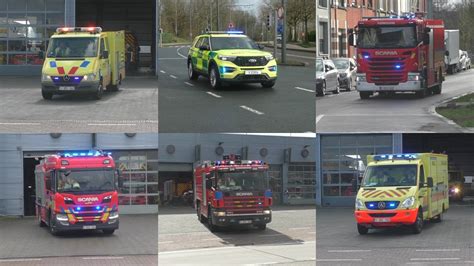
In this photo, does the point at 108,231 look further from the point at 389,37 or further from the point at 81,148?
the point at 389,37

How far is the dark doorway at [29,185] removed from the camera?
59.8ft

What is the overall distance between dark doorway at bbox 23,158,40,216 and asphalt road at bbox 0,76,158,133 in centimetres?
210

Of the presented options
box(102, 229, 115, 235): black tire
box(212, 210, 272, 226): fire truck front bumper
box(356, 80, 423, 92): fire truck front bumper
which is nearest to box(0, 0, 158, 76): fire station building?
box(102, 229, 115, 235): black tire

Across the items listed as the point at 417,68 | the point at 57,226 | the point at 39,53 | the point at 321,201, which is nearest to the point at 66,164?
the point at 57,226

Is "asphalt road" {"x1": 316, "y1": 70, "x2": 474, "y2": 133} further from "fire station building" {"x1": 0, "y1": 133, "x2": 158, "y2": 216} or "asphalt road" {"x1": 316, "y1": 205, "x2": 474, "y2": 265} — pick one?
"fire station building" {"x1": 0, "y1": 133, "x2": 158, "y2": 216}

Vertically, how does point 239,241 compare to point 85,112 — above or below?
below

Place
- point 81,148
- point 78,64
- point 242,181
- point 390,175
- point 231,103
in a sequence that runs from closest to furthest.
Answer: point 231,103 → point 242,181 → point 390,175 → point 78,64 → point 81,148

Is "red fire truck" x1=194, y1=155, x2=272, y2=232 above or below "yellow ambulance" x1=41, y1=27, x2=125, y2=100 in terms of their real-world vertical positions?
below

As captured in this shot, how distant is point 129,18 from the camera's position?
19.7 m

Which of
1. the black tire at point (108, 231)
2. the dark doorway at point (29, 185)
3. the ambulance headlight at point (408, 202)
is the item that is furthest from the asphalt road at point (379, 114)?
the dark doorway at point (29, 185)

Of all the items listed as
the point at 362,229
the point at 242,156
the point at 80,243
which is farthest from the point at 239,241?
the point at 80,243

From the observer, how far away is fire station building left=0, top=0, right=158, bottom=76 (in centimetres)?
1920

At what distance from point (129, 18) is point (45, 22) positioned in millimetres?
3697

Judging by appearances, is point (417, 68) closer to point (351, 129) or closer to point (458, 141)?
point (458, 141)
